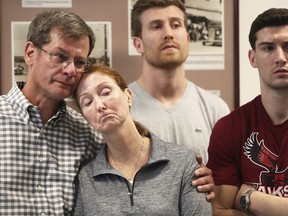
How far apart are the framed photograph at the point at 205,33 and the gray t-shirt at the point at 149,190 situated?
0.87 m

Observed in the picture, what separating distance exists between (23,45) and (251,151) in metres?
1.38

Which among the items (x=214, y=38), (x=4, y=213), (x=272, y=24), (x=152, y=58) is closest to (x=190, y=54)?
(x=214, y=38)

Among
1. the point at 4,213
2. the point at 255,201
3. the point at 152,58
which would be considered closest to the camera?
the point at 4,213

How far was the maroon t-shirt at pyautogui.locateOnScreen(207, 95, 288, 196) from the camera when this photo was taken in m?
1.66

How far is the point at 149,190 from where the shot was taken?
4.81 feet

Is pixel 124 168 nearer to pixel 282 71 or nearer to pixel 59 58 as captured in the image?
pixel 59 58

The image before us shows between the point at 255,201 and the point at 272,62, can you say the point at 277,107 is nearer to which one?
the point at 272,62

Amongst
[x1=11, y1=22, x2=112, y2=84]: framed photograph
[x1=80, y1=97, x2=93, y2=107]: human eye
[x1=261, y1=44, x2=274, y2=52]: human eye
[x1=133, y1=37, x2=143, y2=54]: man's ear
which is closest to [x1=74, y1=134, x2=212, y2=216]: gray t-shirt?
[x1=80, y1=97, x2=93, y2=107]: human eye

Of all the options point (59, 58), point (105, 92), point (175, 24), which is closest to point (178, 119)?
point (175, 24)

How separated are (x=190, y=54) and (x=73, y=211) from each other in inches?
46.3

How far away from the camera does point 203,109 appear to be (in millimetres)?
2135

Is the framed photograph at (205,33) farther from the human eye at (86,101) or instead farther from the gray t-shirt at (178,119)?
the human eye at (86,101)

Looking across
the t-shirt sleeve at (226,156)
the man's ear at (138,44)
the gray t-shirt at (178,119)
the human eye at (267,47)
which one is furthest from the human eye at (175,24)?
the t-shirt sleeve at (226,156)

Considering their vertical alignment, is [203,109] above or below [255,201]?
above
